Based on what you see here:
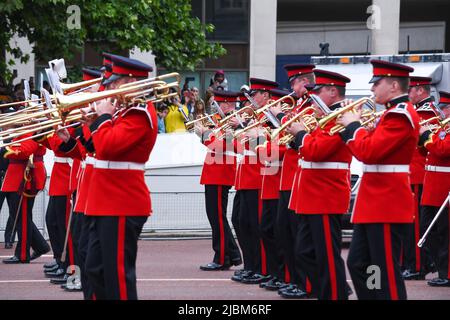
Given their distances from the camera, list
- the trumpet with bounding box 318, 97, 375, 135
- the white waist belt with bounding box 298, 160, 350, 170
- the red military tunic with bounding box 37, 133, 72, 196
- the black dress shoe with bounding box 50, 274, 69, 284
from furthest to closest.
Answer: the red military tunic with bounding box 37, 133, 72, 196 → the black dress shoe with bounding box 50, 274, 69, 284 → the white waist belt with bounding box 298, 160, 350, 170 → the trumpet with bounding box 318, 97, 375, 135

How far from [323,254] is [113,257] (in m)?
1.97

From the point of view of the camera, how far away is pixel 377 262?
784cm

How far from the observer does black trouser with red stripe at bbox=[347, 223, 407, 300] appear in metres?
7.83

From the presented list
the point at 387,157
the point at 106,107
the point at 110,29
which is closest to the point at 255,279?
the point at 387,157

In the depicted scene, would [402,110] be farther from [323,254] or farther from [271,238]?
[271,238]

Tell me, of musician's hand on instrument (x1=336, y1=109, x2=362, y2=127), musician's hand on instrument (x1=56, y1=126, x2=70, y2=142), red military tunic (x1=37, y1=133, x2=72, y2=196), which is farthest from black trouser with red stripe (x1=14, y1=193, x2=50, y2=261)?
musician's hand on instrument (x1=336, y1=109, x2=362, y2=127)

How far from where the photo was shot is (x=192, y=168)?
51.9ft

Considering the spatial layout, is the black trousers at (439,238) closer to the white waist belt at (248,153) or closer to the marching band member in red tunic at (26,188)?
the white waist belt at (248,153)

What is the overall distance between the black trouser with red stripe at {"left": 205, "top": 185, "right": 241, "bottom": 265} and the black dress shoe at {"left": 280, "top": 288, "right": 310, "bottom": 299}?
2298mm

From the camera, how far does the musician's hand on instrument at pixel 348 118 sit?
26.4 feet

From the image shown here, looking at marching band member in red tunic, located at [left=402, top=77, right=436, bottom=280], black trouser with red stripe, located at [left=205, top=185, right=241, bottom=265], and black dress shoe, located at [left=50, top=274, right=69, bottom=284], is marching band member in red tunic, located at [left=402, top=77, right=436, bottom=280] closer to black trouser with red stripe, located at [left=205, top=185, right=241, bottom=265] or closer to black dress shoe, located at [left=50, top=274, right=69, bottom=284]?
black trouser with red stripe, located at [left=205, top=185, right=241, bottom=265]

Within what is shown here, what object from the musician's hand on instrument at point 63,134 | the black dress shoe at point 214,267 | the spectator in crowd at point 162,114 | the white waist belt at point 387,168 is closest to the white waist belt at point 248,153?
the black dress shoe at point 214,267

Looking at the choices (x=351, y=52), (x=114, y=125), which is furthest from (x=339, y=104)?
(x=351, y=52)

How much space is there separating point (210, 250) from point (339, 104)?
5.72m
